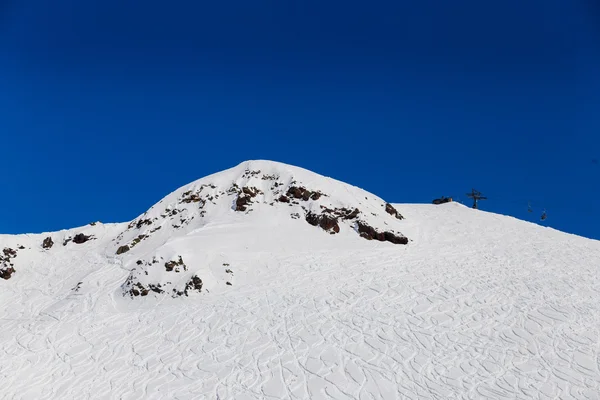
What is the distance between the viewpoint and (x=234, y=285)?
24000mm

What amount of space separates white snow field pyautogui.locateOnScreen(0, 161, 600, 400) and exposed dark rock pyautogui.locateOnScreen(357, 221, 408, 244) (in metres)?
0.10

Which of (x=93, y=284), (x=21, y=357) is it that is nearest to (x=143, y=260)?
(x=93, y=284)

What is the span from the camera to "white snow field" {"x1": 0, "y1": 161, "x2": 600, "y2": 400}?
15.5m

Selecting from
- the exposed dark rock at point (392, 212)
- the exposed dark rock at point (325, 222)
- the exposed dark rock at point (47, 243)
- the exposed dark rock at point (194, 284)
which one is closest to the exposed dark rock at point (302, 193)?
the exposed dark rock at point (325, 222)

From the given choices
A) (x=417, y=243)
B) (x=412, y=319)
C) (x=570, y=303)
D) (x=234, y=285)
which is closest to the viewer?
(x=412, y=319)

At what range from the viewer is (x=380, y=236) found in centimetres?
3070

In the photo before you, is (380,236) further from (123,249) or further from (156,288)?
(123,249)

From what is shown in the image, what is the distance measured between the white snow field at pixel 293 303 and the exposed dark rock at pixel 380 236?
99 mm

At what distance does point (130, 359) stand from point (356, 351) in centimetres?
907

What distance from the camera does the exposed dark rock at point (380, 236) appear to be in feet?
100

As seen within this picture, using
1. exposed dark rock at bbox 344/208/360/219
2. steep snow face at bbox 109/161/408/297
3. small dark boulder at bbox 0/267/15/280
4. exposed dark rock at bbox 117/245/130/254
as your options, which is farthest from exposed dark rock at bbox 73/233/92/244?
exposed dark rock at bbox 344/208/360/219

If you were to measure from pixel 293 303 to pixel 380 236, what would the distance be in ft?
37.2

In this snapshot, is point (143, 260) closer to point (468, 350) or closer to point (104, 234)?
point (104, 234)

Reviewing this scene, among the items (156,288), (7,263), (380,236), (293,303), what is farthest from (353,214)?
(7,263)
